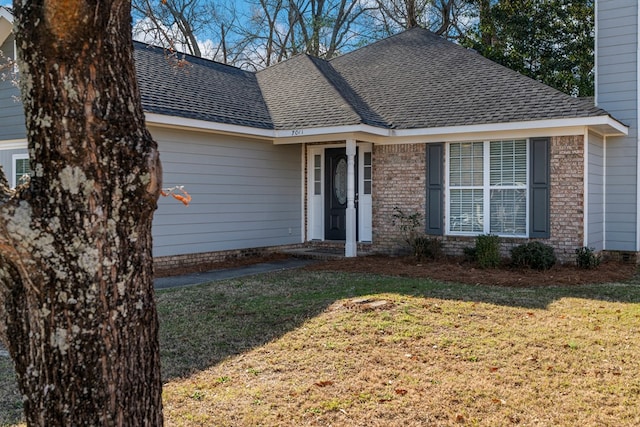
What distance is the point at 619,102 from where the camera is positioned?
11469mm

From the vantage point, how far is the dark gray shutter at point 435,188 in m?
11.4

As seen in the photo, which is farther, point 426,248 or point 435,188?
point 435,188

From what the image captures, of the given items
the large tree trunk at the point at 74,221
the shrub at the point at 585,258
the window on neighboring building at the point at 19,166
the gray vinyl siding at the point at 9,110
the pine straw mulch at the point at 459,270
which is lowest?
the pine straw mulch at the point at 459,270

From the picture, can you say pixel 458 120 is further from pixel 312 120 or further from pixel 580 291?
pixel 580 291

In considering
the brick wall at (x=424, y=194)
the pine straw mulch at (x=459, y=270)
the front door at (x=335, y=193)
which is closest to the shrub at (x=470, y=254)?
the pine straw mulch at (x=459, y=270)

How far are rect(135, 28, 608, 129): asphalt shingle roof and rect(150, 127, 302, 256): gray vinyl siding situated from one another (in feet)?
1.95

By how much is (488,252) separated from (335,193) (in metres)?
4.21

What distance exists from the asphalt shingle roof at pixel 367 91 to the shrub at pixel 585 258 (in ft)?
7.70

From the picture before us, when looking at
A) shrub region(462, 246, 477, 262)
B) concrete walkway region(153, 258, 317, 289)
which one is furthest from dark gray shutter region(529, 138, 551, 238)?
concrete walkway region(153, 258, 317, 289)

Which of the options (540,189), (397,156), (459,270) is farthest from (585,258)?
(397,156)

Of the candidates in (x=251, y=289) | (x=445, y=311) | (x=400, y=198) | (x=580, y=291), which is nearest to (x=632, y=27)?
(x=400, y=198)

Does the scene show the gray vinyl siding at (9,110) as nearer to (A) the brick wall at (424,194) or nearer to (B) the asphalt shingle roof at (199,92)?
(B) the asphalt shingle roof at (199,92)

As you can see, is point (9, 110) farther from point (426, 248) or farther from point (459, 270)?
point (459, 270)

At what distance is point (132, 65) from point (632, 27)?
1202cm
